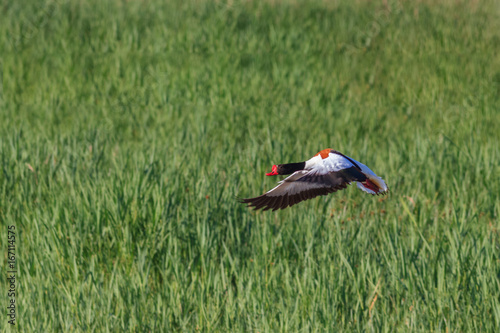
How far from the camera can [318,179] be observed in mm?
1710

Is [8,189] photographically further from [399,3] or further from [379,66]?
[399,3]

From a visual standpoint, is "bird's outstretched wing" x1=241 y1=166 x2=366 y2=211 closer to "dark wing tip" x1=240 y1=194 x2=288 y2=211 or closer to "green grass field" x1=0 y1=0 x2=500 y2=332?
"dark wing tip" x1=240 y1=194 x2=288 y2=211

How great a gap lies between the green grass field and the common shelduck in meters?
0.93

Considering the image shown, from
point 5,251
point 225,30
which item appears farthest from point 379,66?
point 5,251

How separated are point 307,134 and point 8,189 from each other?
259cm

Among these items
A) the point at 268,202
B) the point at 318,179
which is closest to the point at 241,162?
the point at 268,202

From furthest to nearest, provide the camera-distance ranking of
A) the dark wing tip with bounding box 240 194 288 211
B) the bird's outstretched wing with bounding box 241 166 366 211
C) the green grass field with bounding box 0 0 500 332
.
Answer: the green grass field with bounding box 0 0 500 332
the dark wing tip with bounding box 240 194 288 211
the bird's outstretched wing with bounding box 241 166 366 211

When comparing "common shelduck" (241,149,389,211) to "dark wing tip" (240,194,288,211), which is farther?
"dark wing tip" (240,194,288,211)

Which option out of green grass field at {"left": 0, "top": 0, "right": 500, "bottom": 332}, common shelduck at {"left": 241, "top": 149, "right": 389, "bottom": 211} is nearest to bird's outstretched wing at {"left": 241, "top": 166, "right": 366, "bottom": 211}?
common shelduck at {"left": 241, "top": 149, "right": 389, "bottom": 211}

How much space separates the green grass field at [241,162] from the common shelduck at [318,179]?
934mm

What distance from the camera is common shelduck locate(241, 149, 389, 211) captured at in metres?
1.70

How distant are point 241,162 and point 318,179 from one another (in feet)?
8.37

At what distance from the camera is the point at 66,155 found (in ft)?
14.4

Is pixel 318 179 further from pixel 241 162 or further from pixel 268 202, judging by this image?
pixel 241 162
